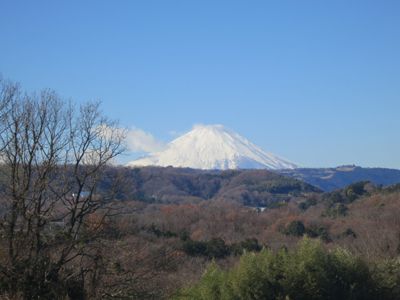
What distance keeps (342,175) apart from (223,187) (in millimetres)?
64343

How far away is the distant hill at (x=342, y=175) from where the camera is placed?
170375mm

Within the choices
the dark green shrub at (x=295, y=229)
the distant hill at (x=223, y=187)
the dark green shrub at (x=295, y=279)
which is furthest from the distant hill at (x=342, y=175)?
the dark green shrub at (x=295, y=279)

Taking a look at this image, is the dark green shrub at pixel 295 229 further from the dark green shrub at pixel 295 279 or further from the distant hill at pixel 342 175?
the distant hill at pixel 342 175

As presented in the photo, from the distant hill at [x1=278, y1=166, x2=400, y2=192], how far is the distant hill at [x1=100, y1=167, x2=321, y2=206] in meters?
43.8

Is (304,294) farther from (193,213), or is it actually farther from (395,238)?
(193,213)

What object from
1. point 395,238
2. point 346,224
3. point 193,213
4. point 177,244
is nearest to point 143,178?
point 193,213

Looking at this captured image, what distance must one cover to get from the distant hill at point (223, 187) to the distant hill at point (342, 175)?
144 feet

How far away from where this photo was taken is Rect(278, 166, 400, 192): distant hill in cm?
17038

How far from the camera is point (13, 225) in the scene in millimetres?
15094

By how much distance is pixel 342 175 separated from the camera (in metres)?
178

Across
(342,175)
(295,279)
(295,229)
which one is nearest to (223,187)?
(342,175)

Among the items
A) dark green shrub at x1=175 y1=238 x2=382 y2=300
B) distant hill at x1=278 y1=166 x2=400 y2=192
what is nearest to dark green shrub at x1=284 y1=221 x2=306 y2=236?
dark green shrub at x1=175 y1=238 x2=382 y2=300

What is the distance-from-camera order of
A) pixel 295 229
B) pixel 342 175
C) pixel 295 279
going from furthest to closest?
pixel 342 175 < pixel 295 229 < pixel 295 279

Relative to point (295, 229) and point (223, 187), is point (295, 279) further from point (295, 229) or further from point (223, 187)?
point (223, 187)
